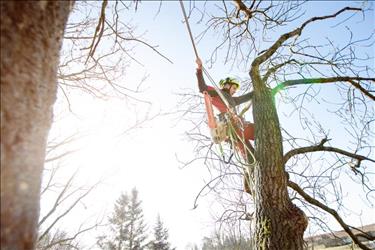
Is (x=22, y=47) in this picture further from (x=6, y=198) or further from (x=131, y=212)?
(x=131, y=212)

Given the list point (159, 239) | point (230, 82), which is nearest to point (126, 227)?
→ point (159, 239)

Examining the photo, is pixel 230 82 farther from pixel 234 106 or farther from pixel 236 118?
pixel 236 118

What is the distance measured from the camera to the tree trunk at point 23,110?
2.43ft

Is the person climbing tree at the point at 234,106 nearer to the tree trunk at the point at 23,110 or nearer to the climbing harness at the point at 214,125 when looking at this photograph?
the climbing harness at the point at 214,125

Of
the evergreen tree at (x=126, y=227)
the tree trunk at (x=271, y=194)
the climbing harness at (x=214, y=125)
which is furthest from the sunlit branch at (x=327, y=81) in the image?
the evergreen tree at (x=126, y=227)

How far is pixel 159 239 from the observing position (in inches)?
1430

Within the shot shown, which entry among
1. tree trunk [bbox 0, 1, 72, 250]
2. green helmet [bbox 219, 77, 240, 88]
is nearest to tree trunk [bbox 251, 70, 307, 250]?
green helmet [bbox 219, 77, 240, 88]

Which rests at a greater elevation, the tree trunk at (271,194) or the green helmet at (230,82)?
the green helmet at (230,82)

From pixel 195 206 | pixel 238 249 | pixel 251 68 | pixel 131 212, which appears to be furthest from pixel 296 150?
pixel 131 212

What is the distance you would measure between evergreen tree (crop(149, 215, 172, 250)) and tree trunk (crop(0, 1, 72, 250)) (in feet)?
122

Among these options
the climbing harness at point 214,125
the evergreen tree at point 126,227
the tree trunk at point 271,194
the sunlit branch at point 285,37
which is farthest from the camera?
the evergreen tree at point 126,227

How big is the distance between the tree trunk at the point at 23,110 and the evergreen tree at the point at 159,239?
37.1m

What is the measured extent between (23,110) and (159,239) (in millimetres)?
38434

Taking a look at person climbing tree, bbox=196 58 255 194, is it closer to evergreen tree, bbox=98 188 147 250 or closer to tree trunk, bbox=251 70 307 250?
tree trunk, bbox=251 70 307 250
